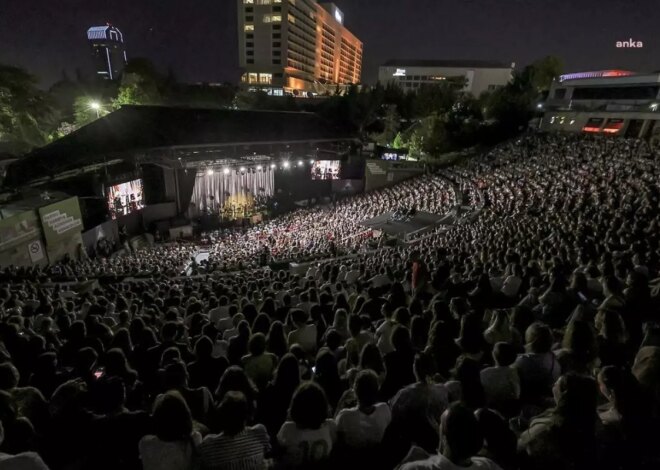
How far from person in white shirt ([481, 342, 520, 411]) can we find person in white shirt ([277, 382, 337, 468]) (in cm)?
156

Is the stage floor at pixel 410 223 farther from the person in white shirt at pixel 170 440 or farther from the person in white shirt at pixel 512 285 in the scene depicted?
the person in white shirt at pixel 170 440

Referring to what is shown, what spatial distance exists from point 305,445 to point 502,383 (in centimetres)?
185

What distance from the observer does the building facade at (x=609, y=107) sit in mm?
33438

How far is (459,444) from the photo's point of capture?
2.20 metres

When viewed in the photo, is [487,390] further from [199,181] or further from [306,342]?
[199,181]

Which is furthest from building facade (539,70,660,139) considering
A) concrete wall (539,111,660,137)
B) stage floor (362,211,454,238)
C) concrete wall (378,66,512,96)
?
concrete wall (378,66,512,96)

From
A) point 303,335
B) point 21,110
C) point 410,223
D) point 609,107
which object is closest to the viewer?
point 303,335

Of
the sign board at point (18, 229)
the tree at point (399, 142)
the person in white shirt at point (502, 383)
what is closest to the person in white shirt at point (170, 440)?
the person in white shirt at point (502, 383)

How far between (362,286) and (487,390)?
6326mm

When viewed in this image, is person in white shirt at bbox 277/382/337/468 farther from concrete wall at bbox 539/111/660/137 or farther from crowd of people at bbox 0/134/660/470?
concrete wall at bbox 539/111/660/137

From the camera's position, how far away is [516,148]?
3422 centimetres

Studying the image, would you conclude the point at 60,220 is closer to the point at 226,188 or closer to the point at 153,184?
the point at 153,184

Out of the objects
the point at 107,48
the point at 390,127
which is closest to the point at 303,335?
the point at 390,127

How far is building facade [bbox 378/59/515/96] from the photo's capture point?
312 ft
